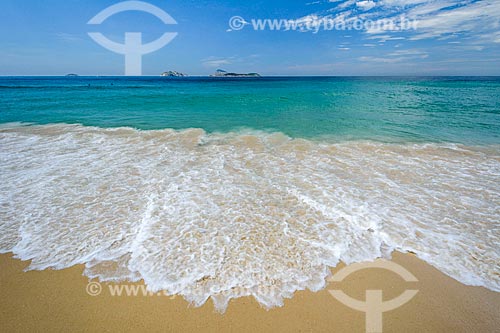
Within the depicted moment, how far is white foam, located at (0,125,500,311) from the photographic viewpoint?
160 inches

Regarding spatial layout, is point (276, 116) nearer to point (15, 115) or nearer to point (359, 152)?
point (359, 152)

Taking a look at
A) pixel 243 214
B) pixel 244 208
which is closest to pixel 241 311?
pixel 243 214

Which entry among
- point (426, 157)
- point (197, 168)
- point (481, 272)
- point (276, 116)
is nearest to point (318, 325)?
point (481, 272)

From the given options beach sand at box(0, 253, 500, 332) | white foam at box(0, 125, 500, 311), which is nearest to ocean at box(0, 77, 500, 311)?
white foam at box(0, 125, 500, 311)

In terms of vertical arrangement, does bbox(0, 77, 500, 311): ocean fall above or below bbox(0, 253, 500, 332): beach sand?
above

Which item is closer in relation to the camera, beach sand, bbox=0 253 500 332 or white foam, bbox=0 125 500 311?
beach sand, bbox=0 253 500 332

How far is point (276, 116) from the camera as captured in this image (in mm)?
17781

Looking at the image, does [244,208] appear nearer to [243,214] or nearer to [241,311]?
[243,214]

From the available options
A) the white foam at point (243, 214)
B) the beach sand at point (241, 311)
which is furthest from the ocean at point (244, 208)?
the beach sand at point (241, 311)

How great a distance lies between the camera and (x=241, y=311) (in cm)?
341

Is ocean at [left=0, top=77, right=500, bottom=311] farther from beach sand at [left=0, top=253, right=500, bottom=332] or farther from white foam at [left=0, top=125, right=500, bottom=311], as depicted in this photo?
beach sand at [left=0, top=253, right=500, bottom=332]

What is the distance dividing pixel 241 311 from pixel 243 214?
2291 millimetres

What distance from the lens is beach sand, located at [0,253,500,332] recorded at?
3.25 meters

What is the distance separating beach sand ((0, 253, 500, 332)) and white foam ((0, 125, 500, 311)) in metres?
0.22
